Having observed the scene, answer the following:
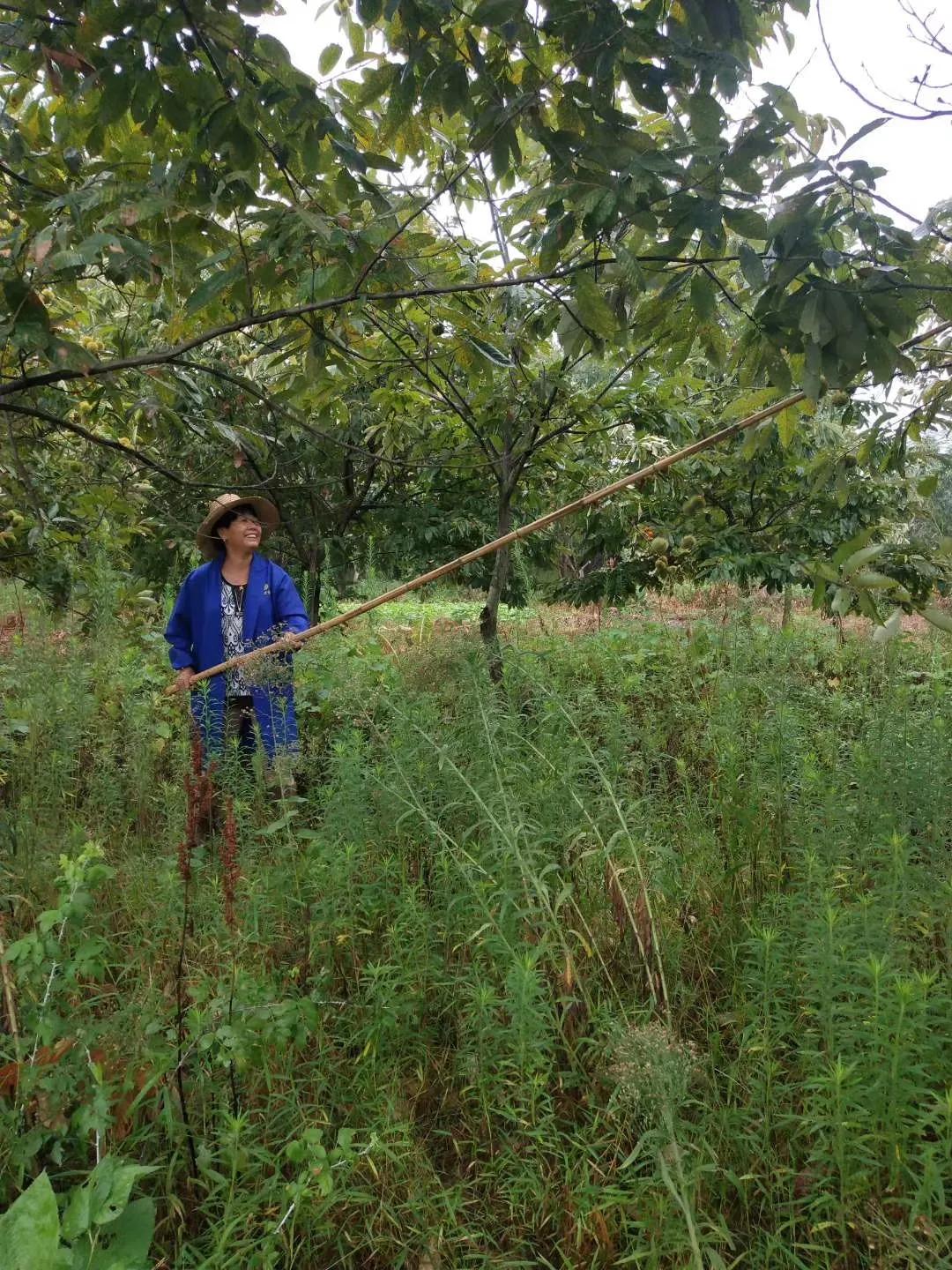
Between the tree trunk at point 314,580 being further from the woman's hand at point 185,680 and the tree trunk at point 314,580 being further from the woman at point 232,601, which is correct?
the woman's hand at point 185,680

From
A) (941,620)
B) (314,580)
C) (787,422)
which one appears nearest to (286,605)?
(314,580)

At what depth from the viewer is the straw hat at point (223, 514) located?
385cm

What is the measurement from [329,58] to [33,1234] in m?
2.51

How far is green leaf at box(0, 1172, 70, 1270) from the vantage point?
1.25 m

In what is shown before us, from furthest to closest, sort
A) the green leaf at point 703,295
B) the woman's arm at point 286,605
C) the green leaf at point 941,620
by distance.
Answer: the woman's arm at point 286,605 → the green leaf at point 703,295 → the green leaf at point 941,620

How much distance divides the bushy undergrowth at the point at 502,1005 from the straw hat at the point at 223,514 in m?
1.06

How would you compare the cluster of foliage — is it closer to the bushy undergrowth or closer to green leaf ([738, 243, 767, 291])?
green leaf ([738, 243, 767, 291])

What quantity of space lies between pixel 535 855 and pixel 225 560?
2.45 meters

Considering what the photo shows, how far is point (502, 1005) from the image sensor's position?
1.78 metres

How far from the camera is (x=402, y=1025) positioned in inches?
74.8

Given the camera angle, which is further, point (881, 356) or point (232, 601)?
point (232, 601)

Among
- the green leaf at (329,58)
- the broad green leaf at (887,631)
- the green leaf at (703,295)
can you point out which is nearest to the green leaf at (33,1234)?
the broad green leaf at (887,631)

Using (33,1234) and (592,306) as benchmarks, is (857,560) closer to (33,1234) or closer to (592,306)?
(592,306)

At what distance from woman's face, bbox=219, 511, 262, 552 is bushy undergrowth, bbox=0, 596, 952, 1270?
1.10 m
